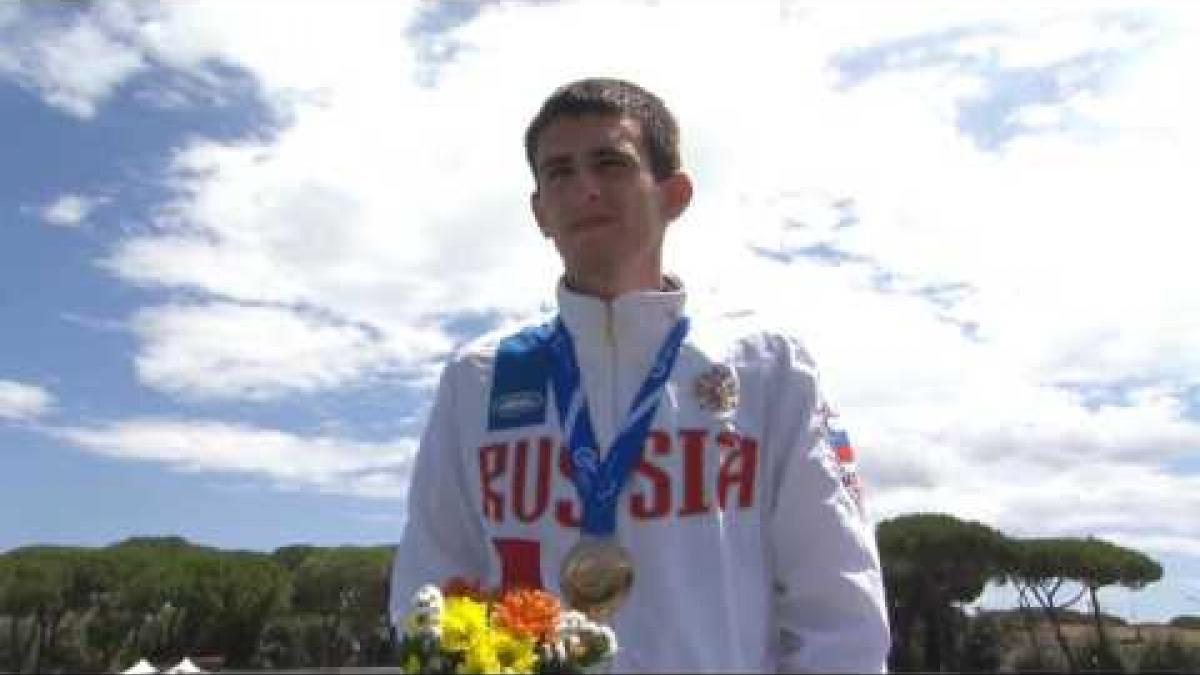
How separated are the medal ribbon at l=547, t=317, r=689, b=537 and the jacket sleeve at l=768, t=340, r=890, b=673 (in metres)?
0.32

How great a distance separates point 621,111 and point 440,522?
114cm

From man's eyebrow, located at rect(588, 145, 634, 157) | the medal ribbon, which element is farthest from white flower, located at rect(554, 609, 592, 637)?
man's eyebrow, located at rect(588, 145, 634, 157)

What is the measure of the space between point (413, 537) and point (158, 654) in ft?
180

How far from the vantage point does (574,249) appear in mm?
3557

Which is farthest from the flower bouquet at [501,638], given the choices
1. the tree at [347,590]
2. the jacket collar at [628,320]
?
the tree at [347,590]

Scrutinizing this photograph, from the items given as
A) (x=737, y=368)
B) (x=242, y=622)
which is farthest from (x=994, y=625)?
(x=737, y=368)

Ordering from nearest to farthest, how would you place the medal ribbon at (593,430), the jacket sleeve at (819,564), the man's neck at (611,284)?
the jacket sleeve at (819,564) → the medal ribbon at (593,430) → the man's neck at (611,284)

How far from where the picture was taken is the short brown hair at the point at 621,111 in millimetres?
3590

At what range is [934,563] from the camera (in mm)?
55344

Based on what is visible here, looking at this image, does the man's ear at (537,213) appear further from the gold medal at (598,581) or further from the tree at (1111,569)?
the tree at (1111,569)

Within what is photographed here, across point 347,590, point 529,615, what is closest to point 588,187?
point 529,615

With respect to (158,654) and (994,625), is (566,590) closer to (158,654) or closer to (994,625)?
→ (994,625)

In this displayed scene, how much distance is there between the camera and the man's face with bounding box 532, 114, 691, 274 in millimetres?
3506

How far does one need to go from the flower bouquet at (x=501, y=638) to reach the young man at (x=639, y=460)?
2.06 feet
